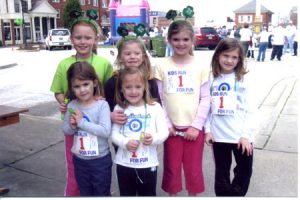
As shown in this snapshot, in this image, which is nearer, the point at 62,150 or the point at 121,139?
the point at 121,139

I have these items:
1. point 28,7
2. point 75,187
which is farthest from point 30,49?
point 75,187

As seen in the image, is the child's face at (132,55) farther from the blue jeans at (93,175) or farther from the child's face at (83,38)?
the blue jeans at (93,175)

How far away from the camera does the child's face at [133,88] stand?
2379 mm

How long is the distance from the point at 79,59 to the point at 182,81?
829mm

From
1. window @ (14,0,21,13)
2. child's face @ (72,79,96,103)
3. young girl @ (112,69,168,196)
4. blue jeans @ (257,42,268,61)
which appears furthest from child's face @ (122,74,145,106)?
window @ (14,0,21,13)

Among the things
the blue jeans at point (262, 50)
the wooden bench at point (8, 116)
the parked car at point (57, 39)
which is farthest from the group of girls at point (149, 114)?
the parked car at point (57, 39)

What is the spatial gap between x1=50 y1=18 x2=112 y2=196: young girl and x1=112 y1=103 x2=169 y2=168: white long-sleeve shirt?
1.52 ft

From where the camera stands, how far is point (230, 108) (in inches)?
101

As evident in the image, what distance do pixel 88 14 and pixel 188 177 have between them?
5.01 feet

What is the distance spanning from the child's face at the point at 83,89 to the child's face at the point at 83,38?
35 centimetres

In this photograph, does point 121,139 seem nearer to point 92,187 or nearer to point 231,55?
point 92,187

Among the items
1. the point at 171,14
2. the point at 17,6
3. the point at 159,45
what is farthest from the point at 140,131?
the point at 17,6

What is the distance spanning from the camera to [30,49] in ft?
85.0

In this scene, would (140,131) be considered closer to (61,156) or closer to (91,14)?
(91,14)
